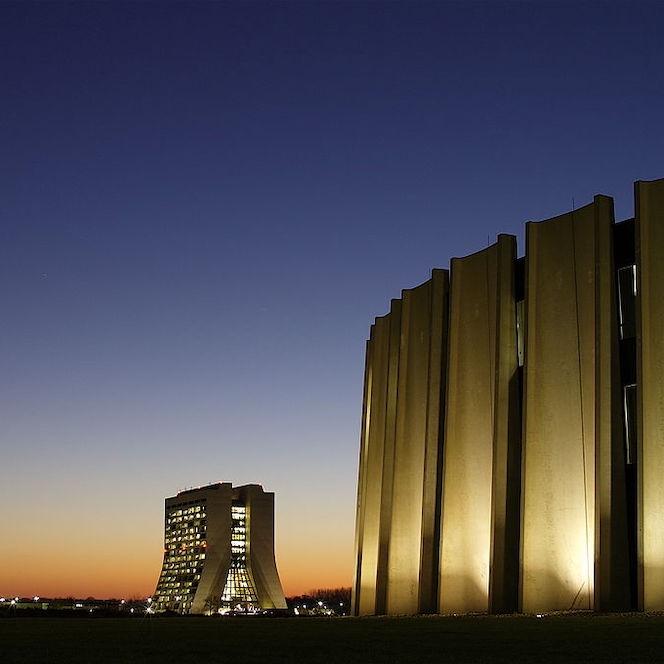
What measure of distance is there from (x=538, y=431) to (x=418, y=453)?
9.04m

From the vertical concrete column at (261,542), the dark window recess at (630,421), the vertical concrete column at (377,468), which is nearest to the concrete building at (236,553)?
the vertical concrete column at (261,542)

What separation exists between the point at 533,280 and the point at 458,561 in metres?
10.0

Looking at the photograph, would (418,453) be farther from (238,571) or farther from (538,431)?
(238,571)

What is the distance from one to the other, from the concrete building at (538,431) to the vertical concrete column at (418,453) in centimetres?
7

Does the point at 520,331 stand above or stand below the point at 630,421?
above

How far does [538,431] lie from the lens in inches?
1188

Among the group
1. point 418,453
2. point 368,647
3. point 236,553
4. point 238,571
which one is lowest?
point 368,647

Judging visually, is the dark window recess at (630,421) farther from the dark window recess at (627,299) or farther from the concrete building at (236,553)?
the concrete building at (236,553)

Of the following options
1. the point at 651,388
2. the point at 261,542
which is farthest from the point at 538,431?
the point at 261,542

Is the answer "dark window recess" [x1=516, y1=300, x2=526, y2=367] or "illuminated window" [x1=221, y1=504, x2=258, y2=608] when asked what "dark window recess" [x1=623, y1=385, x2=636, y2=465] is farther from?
"illuminated window" [x1=221, y1=504, x2=258, y2=608]

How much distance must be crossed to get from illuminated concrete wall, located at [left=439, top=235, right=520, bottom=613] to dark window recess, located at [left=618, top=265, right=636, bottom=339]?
4.56 m

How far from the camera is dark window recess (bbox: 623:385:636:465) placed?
27922 millimetres

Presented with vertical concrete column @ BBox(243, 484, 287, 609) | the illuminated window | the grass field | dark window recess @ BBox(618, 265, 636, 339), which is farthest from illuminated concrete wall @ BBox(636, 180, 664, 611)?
the illuminated window

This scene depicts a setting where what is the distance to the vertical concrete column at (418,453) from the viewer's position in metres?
35.7
